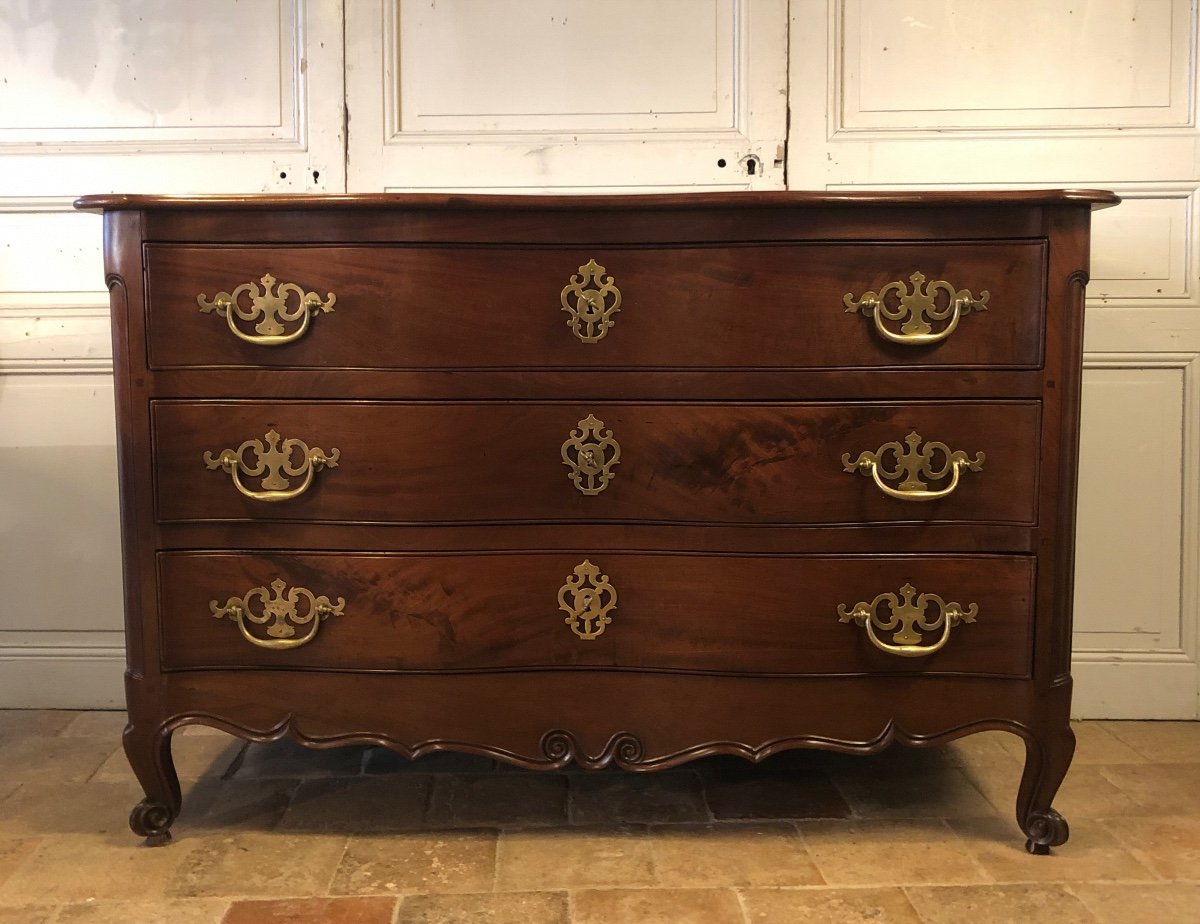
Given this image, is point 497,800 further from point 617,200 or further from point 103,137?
point 103,137

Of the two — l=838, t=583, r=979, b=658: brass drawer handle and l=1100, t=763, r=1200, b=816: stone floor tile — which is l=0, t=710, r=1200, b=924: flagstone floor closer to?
l=1100, t=763, r=1200, b=816: stone floor tile

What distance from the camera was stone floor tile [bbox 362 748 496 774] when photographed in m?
1.95

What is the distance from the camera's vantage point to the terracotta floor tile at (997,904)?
1.40 metres

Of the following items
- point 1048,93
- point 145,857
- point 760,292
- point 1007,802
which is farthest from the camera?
point 1048,93

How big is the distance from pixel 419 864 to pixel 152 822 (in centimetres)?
45

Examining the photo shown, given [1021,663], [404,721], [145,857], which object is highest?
[1021,663]

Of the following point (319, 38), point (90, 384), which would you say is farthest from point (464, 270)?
point (90, 384)

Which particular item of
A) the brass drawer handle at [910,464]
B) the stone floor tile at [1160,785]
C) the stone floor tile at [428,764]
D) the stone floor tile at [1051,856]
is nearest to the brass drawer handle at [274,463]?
the stone floor tile at [428,764]

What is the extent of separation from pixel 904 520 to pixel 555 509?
53 centimetres

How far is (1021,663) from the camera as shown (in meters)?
1.53

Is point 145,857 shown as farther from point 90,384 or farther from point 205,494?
point 90,384

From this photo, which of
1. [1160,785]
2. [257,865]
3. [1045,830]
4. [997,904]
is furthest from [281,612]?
[1160,785]

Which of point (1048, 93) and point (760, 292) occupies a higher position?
point (1048, 93)

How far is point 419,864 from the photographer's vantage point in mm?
1556
